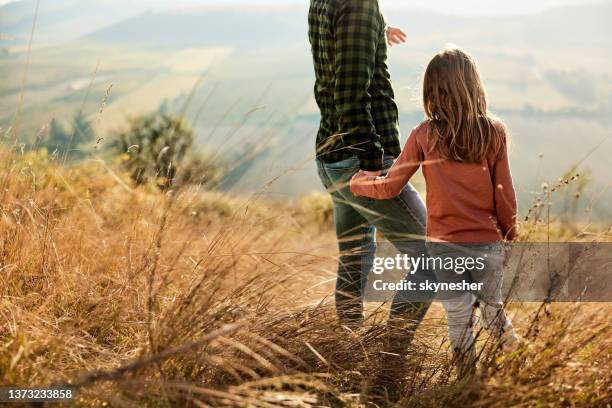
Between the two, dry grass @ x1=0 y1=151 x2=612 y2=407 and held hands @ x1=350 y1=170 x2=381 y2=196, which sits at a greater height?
held hands @ x1=350 y1=170 x2=381 y2=196

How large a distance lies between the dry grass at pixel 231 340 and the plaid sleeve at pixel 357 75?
0.38 m

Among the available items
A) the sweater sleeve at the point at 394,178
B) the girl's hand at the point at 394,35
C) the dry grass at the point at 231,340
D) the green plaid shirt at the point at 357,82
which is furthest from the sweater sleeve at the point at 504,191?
the girl's hand at the point at 394,35

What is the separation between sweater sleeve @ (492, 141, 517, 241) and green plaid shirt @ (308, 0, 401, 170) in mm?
472

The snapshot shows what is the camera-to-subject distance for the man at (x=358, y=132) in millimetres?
2848

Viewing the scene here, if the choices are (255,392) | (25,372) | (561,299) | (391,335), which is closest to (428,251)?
(391,335)

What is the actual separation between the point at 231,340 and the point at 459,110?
1273 millimetres

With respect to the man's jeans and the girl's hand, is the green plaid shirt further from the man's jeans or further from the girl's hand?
the girl's hand

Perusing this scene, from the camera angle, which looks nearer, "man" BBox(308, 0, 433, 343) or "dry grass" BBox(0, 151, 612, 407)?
"dry grass" BBox(0, 151, 612, 407)

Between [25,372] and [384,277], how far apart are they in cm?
180

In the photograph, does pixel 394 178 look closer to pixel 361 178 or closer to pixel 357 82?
pixel 361 178

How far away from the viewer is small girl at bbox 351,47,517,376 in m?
2.76

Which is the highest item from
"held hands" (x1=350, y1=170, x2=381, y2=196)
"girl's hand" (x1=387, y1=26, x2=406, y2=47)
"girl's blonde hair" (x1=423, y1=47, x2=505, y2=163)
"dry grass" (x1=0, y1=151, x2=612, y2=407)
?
"girl's hand" (x1=387, y1=26, x2=406, y2=47)

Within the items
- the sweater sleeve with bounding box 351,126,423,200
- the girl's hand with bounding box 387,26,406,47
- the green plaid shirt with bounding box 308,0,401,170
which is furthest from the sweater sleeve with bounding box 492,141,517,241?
the girl's hand with bounding box 387,26,406,47

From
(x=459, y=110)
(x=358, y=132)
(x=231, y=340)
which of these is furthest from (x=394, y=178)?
(x=231, y=340)
